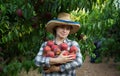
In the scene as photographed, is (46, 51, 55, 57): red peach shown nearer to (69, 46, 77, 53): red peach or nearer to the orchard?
(69, 46, 77, 53): red peach

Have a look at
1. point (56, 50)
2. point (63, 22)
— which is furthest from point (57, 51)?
point (63, 22)

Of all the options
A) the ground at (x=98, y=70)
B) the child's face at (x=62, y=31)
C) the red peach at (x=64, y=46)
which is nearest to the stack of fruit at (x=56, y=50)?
the red peach at (x=64, y=46)

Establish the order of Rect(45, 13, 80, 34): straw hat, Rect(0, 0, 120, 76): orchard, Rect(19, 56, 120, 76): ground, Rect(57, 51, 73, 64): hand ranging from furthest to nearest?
Rect(19, 56, 120, 76): ground, Rect(0, 0, 120, 76): orchard, Rect(45, 13, 80, 34): straw hat, Rect(57, 51, 73, 64): hand

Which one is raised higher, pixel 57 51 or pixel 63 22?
pixel 63 22

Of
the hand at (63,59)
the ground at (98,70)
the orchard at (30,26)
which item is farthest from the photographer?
the ground at (98,70)

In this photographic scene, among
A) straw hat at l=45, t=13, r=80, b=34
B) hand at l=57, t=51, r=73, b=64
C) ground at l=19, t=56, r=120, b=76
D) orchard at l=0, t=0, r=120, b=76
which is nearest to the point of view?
hand at l=57, t=51, r=73, b=64

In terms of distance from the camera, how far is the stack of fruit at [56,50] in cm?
288

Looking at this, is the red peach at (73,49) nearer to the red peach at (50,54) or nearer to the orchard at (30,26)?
the red peach at (50,54)

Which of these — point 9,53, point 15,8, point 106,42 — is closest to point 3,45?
point 9,53

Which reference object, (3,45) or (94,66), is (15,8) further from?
(94,66)

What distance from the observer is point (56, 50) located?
288cm

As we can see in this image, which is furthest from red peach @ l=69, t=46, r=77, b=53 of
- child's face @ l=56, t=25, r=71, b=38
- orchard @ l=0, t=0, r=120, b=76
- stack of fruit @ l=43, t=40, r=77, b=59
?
orchard @ l=0, t=0, r=120, b=76

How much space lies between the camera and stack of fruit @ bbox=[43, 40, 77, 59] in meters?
2.88

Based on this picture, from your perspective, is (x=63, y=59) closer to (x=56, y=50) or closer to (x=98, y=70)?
(x=56, y=50)
